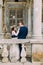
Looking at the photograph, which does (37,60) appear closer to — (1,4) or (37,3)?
(37,3)

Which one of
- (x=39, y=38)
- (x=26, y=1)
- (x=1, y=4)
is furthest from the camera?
(x=26, y=1)

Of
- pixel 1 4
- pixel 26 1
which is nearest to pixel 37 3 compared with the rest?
pixel 1 4

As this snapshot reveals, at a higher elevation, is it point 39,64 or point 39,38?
point 39,38

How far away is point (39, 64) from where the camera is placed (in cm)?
956

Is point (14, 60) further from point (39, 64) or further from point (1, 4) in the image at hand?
point (1, 4)

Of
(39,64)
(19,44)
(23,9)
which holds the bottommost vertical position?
(39,64)

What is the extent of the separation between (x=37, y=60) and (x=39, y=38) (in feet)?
3.39

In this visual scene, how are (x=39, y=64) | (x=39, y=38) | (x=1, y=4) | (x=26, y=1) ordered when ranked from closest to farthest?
1. (x=39, y=64)
2. (x=39, y=38)
3. (x=1, y=4)
4. (x=26, y=1)

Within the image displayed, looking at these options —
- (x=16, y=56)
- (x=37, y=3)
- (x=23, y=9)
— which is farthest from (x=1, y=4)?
(x=16, y=56)

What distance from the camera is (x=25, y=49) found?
9.95 metres

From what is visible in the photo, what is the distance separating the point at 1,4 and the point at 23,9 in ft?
7.10

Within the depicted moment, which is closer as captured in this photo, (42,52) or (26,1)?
(42,52)

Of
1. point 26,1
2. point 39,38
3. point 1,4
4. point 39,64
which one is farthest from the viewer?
point 26,1

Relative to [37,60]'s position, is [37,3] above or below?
above
